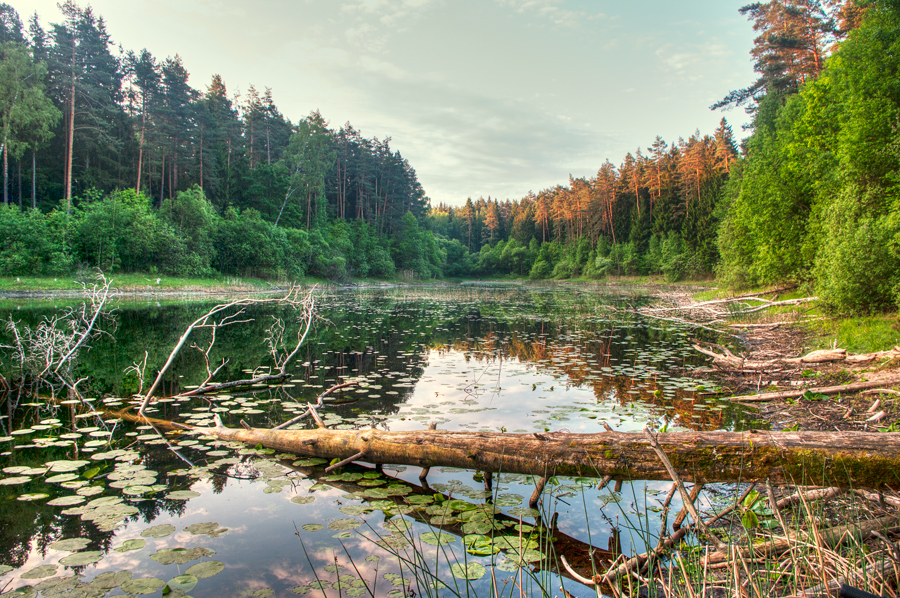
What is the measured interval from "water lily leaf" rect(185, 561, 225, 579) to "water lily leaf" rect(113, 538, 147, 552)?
1.74ft

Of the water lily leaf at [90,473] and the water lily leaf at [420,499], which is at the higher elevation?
the water lily leaf at [420,499]

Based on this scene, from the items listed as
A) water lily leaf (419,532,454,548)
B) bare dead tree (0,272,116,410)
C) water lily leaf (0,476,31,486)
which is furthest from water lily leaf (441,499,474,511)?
bare dead tree (0,272,116,410)

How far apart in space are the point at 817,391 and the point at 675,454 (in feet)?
16.9

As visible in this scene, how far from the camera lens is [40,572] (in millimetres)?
2924

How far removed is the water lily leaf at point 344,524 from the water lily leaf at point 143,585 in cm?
113

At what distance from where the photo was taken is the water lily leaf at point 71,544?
125 inches

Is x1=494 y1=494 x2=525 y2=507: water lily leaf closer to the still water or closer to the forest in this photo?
the still water

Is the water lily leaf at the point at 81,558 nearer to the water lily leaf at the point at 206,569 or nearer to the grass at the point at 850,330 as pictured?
the water lily leaf at the point at 206,569

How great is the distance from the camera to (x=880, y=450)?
2904 mm

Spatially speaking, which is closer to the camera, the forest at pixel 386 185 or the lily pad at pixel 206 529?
the lily pad at pixel 206 529

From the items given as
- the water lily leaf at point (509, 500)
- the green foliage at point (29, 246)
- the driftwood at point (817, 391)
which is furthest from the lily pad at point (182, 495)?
the green foliage at point (29, 246)

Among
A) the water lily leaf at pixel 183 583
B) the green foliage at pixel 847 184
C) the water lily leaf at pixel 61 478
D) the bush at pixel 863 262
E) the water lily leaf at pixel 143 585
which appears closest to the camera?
the water lily leaf at pixel 143 585

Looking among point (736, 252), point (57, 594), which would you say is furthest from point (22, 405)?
point (736, 252)

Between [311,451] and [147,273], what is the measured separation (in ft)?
118
